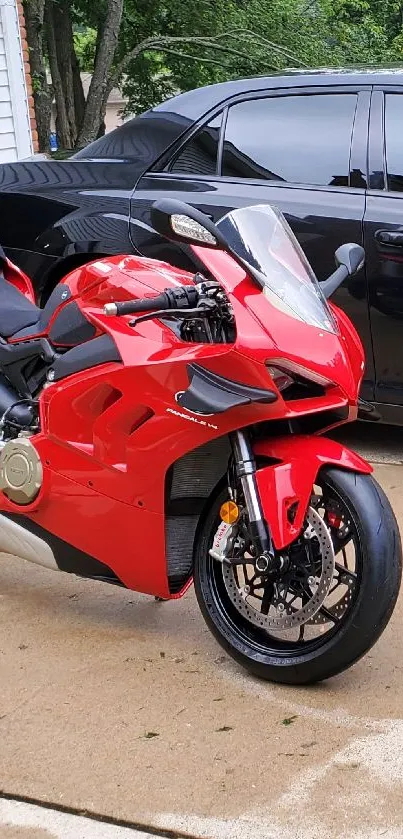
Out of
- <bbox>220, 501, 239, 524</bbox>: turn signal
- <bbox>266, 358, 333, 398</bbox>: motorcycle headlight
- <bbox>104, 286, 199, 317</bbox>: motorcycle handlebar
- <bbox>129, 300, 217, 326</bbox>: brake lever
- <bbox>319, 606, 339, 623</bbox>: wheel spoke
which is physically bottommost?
<bbox>319, 606, 339, 623</bbox>: wheel spoke

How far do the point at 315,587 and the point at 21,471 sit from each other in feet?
3.21

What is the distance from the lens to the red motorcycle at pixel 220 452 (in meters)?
2.66

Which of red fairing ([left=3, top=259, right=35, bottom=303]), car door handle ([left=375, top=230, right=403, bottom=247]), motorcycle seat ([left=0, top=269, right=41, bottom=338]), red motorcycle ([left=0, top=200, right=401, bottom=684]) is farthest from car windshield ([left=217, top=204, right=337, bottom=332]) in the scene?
car door handle ([left=375, top=230, right=403, bottom=247])

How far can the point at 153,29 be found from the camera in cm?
1795

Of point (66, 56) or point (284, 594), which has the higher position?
point (66, 56)

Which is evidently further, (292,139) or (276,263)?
(292,139)

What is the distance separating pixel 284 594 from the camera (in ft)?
9.37

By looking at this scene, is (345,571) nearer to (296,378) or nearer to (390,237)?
(296,378)

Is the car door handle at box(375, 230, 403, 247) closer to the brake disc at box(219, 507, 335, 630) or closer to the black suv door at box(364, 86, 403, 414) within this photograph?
the black suv door at box(364, 86, 403, 414)

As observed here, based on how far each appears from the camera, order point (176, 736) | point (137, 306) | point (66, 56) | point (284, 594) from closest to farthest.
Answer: point (137, 306)
point (176, 736)
point (284, 594)
point (66, 56)

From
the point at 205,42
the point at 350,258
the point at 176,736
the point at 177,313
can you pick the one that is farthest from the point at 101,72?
the point at 176,736

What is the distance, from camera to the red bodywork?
8.64ft

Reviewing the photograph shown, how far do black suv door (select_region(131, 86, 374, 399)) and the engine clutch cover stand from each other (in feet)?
6.24

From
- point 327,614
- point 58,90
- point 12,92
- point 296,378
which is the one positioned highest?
point 58,90
